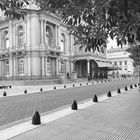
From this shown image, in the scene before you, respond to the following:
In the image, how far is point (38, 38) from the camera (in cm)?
3706

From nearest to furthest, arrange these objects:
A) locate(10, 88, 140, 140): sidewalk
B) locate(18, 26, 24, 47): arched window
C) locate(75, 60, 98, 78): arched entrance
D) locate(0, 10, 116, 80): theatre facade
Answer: locate(10, 88, 140, 140): sidewalk < locate(0, 10, 116, 80): theatre facade < locate(18, 26, 24, 47): arched window < locate(75, 60, 98, 78): arched entrance

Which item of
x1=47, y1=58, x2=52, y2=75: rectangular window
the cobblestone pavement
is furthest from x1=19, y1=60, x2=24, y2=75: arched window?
the cobblestone pavement

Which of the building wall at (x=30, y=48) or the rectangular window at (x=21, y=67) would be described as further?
the rectangular window at (x=21, y=67)

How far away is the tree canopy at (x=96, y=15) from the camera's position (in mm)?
2920

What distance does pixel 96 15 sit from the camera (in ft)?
11.9

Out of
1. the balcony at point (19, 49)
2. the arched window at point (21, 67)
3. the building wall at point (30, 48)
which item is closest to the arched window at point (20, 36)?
the building wall at point (30, 48)

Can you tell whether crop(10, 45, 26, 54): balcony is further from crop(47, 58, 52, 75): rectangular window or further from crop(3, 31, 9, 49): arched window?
crop(47, 58, 52, 75): rectangular window

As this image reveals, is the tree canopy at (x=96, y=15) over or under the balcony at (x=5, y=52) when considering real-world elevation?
under

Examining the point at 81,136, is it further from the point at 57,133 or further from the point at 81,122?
the point at 81,122

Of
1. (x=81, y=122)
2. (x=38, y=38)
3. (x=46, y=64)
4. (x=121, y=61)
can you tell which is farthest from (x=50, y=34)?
(x=121, y=61)

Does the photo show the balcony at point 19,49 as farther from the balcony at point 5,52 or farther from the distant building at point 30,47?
the balcony at point 5,52

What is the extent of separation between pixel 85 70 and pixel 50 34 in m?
19.3

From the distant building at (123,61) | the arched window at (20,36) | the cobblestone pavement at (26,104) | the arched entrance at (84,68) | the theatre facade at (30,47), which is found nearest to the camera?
the cobblestone pavement at (26,104)

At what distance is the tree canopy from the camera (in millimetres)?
2920
